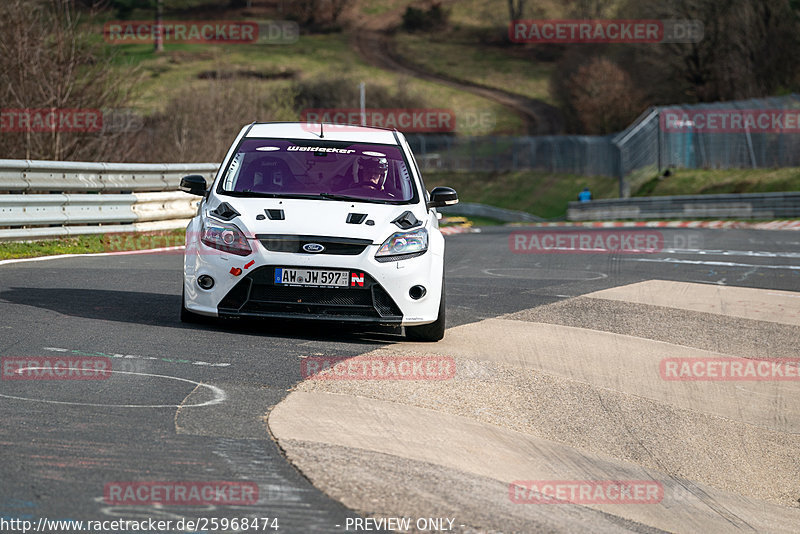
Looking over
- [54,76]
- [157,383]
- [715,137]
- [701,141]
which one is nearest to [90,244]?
[54,76]

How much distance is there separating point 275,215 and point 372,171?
127 cm

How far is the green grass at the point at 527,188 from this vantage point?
52.5 m

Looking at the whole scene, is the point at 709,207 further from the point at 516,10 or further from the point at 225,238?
the point at 516,10

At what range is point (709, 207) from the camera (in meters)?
32.1


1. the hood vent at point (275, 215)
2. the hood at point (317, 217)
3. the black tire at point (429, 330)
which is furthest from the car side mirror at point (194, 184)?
the black tire at point (429, 330)

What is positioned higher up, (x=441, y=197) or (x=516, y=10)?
(x=516, y=10)

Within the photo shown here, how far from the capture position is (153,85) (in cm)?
8931

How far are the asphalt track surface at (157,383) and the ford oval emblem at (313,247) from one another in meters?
0.73

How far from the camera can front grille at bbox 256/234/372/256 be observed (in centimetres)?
819

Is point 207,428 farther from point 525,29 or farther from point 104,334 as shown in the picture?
point 525,29

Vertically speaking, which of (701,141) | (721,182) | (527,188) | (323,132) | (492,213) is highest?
(701,141)

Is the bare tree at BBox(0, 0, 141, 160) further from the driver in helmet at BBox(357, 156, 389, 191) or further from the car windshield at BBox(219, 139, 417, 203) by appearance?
the driver in helmet at BBox(357, 156, 389, 191)

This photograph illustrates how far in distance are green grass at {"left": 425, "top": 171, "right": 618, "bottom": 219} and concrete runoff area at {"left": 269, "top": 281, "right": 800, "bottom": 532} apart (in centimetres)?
3900

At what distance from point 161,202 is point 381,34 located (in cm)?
11177
